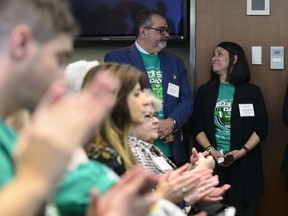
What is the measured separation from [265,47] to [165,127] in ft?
3.96

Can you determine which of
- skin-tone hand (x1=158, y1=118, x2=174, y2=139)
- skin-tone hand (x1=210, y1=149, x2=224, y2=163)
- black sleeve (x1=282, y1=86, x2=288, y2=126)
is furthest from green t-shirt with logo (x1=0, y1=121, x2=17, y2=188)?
black sleeve (x1=282, y1=86, x2=288, y2=126)

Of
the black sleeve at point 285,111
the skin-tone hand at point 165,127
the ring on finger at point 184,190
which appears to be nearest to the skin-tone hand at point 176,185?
the ring on finger at point 184,190

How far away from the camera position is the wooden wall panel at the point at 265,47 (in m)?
4.27

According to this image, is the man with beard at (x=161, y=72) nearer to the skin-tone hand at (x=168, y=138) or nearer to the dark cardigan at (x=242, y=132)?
the skin-tone hand at (x=168, y=138)

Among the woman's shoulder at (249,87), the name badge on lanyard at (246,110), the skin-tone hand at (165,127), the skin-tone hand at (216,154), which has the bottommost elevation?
the skin-tone hand at (216,154)

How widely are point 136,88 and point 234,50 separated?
2384 mm

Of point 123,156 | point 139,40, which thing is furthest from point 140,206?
point 139,40

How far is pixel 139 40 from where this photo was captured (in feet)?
12.7

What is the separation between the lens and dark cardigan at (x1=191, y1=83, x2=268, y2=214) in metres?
3.96

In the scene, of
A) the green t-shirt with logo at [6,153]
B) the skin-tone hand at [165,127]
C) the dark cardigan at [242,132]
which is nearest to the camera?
the green t-shirt with logo at [6,153]

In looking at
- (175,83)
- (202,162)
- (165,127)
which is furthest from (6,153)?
(175,83)

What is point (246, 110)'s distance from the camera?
401cm

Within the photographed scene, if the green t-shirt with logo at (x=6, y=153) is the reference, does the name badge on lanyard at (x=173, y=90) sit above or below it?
below

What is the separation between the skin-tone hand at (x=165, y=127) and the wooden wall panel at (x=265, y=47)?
0.75 m
